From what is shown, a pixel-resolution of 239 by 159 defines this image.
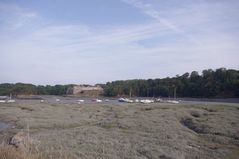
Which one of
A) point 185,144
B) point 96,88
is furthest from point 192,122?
point 96,88

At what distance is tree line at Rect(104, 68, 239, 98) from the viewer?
11662cm

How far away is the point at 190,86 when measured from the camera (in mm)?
128500

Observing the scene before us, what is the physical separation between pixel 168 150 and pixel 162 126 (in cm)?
1377

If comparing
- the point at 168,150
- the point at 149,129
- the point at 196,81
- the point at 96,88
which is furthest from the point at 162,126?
the point at 96,88

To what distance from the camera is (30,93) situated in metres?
194

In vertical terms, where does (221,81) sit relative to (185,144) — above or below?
above

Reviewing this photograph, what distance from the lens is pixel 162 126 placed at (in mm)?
36531

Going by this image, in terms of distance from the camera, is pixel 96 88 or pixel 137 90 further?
pixel 96 88

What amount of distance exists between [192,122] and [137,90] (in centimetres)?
11678

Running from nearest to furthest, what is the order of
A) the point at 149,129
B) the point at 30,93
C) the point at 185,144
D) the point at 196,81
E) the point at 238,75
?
the point at 185,144 < the point at 149,129 < the point at 238,75 < the point at 196,81 < the point at 30,93

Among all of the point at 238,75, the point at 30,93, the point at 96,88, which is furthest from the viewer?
the point at 30,93

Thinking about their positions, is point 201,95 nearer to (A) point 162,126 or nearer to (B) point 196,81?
(B) point 196,81

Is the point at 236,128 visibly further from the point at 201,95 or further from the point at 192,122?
the point at 201,95

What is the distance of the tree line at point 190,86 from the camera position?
117 meters
